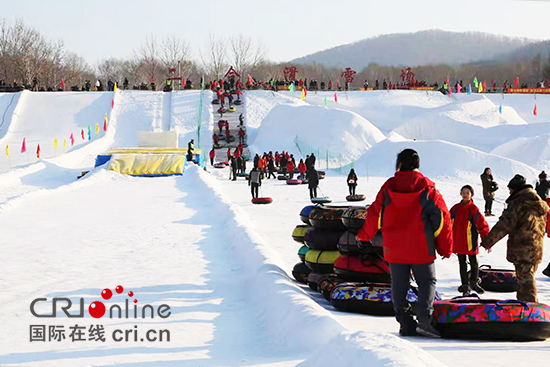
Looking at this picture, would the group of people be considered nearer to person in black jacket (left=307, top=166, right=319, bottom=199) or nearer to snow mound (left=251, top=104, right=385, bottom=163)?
person in black jacket (left=307, top=166, right=319, bottom=199)

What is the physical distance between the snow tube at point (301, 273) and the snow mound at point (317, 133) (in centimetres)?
2708

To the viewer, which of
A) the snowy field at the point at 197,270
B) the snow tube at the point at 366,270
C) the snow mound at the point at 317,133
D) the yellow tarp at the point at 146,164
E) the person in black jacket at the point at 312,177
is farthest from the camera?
the snow mound at the point at 317,133

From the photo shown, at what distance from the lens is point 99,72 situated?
12950cm

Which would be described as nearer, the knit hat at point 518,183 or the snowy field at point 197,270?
the snowy field at point 197,270

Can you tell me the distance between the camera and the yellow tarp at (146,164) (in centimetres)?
2469

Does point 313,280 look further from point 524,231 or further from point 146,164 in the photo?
point 146,164

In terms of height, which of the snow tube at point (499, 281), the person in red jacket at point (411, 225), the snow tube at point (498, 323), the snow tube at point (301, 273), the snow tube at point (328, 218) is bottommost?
the snow tube at point (499, 281)

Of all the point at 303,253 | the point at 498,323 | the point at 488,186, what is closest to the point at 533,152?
the point at 488,186

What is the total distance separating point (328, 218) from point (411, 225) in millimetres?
2363

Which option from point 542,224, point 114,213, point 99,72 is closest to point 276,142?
point 114,213

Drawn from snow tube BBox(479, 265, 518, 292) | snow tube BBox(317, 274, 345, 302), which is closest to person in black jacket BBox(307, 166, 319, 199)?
snow tube BBox(479, 265, 518, 292)

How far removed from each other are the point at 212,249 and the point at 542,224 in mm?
4248

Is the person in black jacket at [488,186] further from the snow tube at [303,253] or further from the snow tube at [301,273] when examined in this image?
the snow tube at [301,273]

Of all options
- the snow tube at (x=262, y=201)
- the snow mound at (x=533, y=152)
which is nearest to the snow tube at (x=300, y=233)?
the snow tube at (x=262, y=201)
